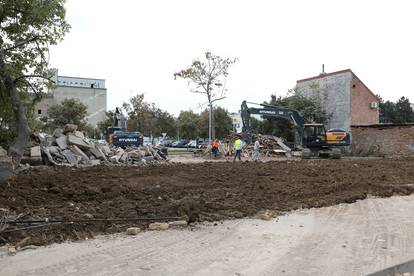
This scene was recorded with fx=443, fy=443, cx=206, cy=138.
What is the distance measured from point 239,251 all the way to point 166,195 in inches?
176

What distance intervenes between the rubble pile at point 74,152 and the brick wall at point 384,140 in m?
22.0

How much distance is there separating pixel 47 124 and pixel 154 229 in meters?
55.3

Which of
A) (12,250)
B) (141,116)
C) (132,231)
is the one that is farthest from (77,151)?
(141,116)

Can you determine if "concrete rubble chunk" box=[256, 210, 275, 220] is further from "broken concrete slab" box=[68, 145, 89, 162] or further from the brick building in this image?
the brick building

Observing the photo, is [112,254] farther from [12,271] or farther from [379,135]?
[379,135]

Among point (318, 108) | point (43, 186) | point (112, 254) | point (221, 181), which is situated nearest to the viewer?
point (112, 254)

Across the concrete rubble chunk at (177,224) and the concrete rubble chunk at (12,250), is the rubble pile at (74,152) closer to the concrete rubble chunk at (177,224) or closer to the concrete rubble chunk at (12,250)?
the concrete rubble chunk at (177,224)

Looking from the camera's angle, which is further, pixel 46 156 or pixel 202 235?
pixel 46 156

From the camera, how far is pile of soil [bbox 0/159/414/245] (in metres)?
8.00

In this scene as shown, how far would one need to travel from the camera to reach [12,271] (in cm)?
532

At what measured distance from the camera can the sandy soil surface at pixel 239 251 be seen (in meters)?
5.60

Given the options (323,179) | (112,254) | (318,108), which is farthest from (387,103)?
(112,254)

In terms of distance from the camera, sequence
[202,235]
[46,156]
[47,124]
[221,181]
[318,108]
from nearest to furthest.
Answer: [202,235] < [221,181] < [46,156] < [318,108] < [47,124]

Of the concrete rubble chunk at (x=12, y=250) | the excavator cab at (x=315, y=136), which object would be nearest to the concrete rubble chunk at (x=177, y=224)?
the concrete rubble chunk at (x=12, y=250)
